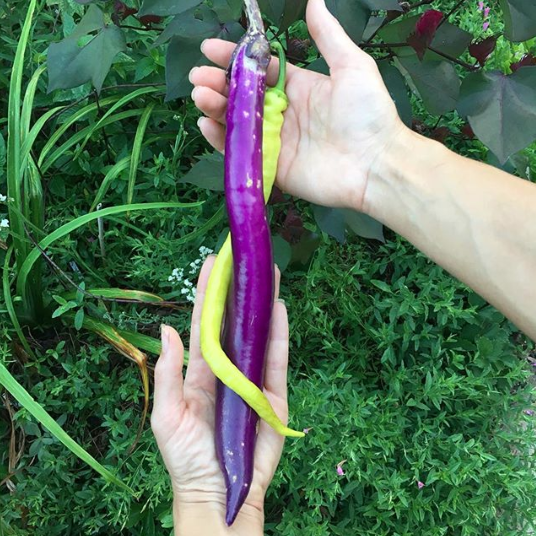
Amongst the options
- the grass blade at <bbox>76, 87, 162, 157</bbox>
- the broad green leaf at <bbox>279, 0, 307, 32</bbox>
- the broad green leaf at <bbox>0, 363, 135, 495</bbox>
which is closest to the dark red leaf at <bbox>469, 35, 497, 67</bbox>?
the broad green leaf at <bbox>279, 0, 307, 32</bbox>

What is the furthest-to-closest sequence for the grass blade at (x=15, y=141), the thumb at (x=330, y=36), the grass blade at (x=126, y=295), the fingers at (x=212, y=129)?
the grass blade at (x=126, y=295) → the grass blade at (x=15, y=141) → the fingers at (x=212, y=129) → the thumb at (x=330, y=36)

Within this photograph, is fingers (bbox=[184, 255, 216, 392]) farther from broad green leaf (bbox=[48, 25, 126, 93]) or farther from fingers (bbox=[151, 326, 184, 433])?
broad green leaf (bbox=[48, 25, 126, 93])

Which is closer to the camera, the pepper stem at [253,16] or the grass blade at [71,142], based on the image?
the pepper stem at [253,16]

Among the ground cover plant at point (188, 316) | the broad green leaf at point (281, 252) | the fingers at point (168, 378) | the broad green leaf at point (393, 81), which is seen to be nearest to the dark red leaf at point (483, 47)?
the ground cover plant at point (188, 316)

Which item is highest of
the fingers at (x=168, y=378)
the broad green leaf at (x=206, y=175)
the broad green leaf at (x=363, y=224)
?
the broad green leaf at (x=206, y=175)

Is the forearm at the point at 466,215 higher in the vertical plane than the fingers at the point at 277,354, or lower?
higher

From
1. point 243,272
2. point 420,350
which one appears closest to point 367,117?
point 243,272

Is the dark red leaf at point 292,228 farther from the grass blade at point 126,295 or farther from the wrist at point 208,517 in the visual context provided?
the wrist at point 208,517
